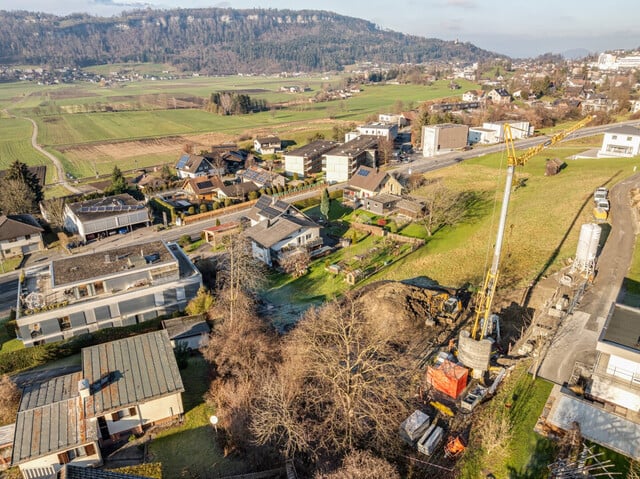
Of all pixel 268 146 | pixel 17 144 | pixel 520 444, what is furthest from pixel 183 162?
pixel 520 444

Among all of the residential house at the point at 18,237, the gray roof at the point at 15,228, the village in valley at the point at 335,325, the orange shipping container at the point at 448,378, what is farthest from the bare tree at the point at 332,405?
the residential house at the point at 18,237

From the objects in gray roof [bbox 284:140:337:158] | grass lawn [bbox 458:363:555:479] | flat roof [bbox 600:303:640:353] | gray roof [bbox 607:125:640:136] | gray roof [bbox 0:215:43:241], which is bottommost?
gray roof [bbox 0:215:43:241]

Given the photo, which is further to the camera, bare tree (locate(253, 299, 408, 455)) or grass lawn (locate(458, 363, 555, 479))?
bare tree (locate(253, 299, 408, 455))

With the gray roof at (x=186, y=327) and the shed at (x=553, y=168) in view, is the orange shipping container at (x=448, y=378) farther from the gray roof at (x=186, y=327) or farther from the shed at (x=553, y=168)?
the shed at (x=553, y=168)

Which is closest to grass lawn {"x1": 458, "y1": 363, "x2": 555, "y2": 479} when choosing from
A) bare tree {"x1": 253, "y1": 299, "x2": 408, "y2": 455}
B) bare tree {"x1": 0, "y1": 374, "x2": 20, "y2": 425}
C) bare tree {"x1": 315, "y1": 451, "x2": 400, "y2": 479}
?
bare tree {"x1": 253, "y1": 299, "x2": 408, "y2": 455}

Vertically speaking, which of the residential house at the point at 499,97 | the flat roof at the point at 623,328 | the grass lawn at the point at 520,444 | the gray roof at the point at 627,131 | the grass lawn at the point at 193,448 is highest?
the residential house at the point at 499,97

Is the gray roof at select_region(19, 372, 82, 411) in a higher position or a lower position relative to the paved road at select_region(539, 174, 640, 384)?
lower

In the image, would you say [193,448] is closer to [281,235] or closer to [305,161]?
[281,235]

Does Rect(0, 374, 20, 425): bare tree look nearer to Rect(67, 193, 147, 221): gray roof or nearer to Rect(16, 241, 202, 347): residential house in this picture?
Rect(16, 241, 202, 347): residential house
